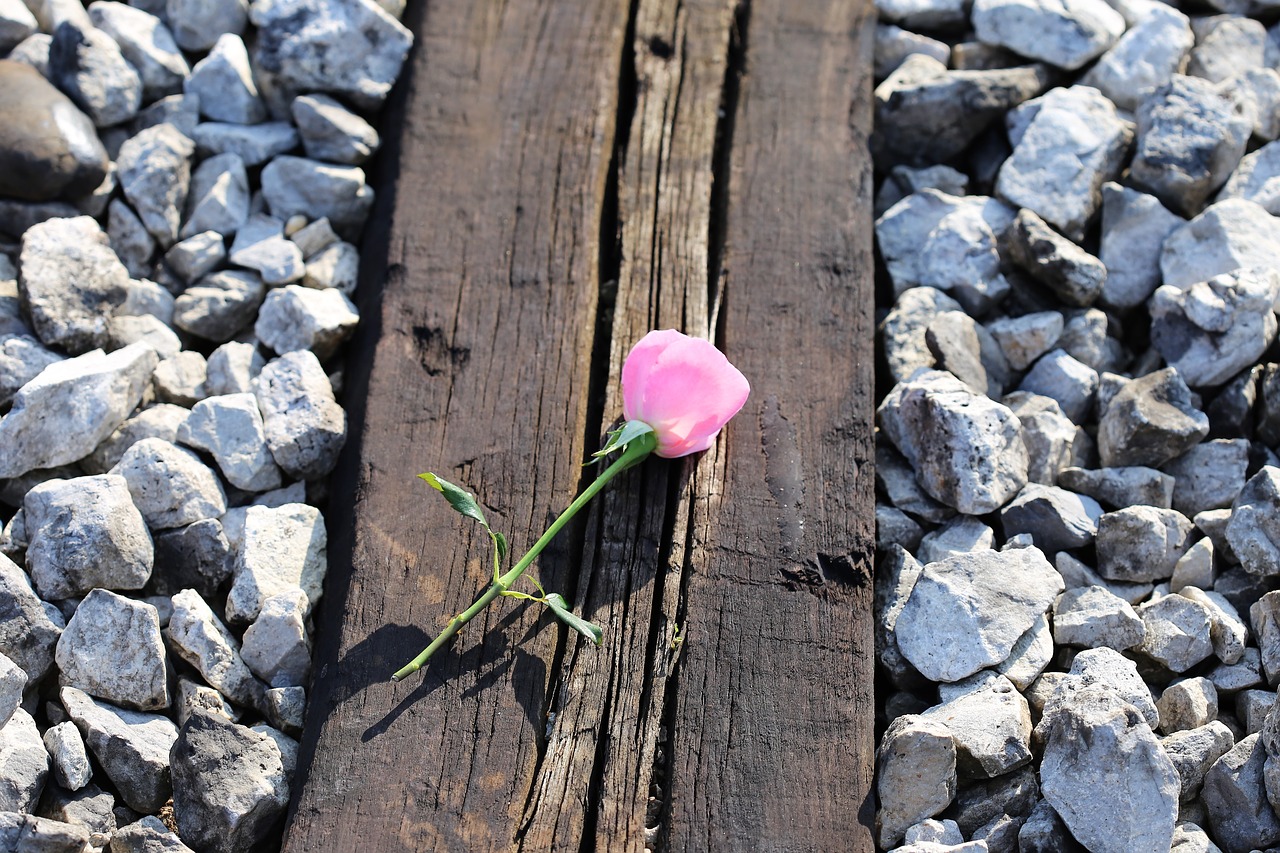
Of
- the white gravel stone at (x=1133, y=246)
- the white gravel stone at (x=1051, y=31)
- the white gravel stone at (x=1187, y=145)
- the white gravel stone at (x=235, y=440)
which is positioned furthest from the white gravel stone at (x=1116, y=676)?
the white gravel stone at (x=1051, y=31)

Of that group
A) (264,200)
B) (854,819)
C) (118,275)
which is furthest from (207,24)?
(854,819)

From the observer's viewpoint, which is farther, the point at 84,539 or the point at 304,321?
the point at 304,321

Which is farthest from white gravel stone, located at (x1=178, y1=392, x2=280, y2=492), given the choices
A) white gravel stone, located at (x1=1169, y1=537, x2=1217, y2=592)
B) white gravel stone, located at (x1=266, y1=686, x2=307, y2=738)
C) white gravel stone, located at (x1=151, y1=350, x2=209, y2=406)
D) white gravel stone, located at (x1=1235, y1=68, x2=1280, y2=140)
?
white gravel stone, located at (x1=1235, y1=68, x2=1280, y2=140)

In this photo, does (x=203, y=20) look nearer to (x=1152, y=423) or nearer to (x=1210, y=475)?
A: (x=1152, y=423)

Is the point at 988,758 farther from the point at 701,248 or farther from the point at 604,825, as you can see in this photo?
the point at 701,248

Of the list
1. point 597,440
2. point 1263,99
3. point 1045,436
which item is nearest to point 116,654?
point 597,440

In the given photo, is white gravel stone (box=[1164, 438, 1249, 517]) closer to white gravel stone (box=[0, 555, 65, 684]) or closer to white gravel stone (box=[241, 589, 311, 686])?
white gravel stone (box=[241, 589, 311, 686])
